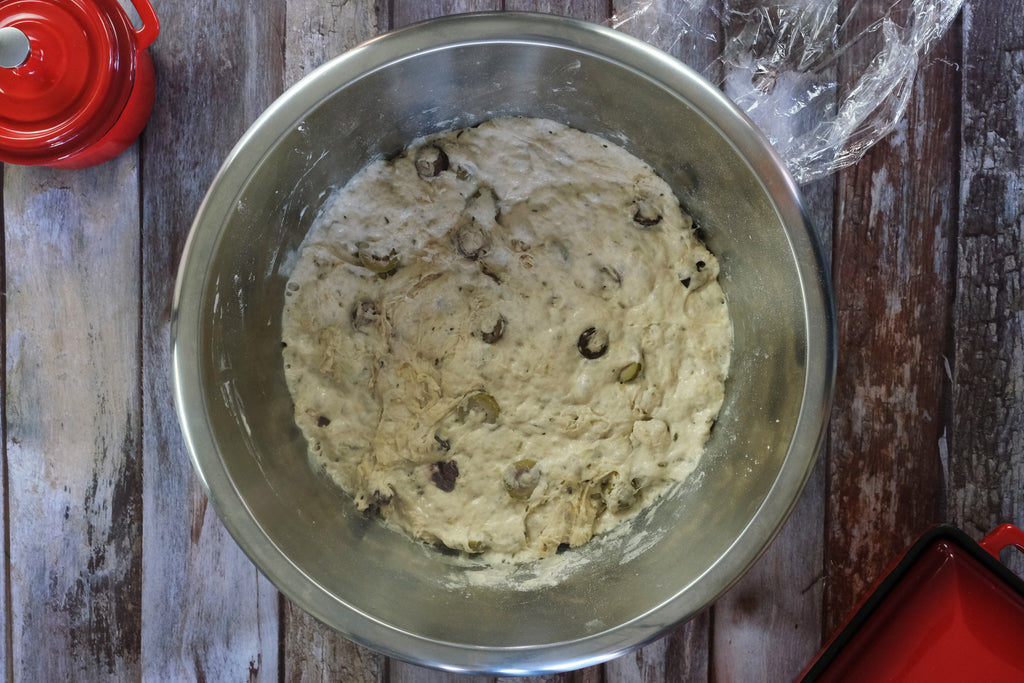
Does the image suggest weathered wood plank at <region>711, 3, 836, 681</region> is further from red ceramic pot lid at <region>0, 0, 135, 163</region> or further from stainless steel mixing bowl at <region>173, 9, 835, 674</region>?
red ceramic pot lid at <region>0, 0, 135, 163</region>

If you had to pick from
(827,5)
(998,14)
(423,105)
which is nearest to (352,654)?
(423,105)

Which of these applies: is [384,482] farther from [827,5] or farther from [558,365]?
[827,5]

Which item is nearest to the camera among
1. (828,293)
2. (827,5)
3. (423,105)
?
(828,293)

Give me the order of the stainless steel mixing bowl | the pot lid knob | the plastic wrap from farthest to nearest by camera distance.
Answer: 1. the plastic wrap
2. the pot lid knob
3. the stainless steel mixing bowl

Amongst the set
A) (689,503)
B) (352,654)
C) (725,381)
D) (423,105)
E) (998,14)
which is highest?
(998,14)

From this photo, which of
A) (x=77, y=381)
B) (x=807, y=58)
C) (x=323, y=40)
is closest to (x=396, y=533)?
(x=77, y=381)

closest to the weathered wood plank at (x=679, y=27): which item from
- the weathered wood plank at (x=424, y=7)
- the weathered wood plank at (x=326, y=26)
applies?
the weathered wood plank at (x=424, y=7)

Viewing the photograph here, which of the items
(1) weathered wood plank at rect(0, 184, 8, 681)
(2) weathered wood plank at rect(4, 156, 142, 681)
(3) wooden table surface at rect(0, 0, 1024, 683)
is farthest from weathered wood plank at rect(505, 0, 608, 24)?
(1) weathered wood plank at rect(0, 184, 8, 681)
